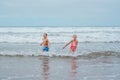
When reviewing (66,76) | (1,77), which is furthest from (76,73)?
(1,77)

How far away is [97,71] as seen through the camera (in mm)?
10875

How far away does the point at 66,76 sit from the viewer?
9820 mm

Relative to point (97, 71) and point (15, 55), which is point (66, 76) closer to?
point (97, 71)

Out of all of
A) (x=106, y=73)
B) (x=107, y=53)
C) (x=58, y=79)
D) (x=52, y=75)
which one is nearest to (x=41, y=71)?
(x=52, y=75)

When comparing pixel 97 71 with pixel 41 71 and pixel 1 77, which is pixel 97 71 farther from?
pixel 1 77

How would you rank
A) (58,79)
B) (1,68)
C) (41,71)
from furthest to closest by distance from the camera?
1. (1,68)
2. (41,71)
3. (58,79)

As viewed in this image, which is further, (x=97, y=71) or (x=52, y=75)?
(x=97, y=71)

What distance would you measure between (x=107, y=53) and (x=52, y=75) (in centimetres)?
855

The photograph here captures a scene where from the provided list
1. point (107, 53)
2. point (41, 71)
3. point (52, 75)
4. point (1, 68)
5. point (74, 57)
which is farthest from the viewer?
point (107, 53)

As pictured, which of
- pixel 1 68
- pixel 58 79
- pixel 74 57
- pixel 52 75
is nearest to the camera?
pixel 58 79

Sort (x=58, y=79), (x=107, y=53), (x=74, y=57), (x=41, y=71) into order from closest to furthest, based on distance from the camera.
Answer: (x=58, y=79)
(x=41, y=71)
(x=74, y=57)
(x=107, y=53)

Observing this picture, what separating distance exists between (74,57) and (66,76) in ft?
21.2

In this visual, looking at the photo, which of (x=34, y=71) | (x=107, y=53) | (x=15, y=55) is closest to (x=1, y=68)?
(x=34, y=71)

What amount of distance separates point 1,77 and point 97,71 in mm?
3579
